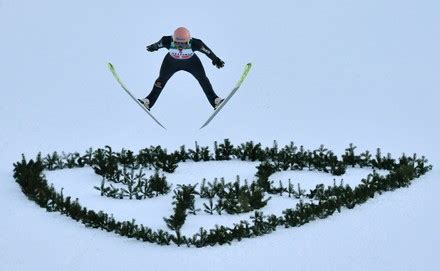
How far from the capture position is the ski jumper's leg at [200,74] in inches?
543

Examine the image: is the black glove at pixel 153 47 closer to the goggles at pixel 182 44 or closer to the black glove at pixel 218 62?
the goggles at pixel 182 44

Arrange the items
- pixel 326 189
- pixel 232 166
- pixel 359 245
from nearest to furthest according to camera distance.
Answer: pixel 359 245
pixel 326 189
pixel 232 166

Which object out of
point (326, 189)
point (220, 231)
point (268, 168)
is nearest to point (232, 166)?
point (268, 168)

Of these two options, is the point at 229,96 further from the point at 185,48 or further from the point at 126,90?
the point at 126,90

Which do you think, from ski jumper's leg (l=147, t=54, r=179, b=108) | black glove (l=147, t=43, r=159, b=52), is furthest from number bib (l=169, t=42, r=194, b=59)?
black glove (l=147, t=43, r=159, b=52)

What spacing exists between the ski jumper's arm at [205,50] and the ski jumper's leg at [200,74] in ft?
0.82

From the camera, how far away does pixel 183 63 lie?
13.8 meters

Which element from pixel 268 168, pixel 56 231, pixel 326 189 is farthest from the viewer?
pixel 268 168

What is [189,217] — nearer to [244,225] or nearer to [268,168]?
[244,225]

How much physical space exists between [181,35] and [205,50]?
62 cm

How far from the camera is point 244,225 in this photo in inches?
482

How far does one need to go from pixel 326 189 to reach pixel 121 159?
4.09 metres

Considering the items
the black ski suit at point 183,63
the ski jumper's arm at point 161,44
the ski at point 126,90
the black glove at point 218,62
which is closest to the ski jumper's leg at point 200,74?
the black ski suit at point 183,63

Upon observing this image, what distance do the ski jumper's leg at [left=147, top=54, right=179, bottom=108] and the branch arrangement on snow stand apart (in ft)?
4.65
